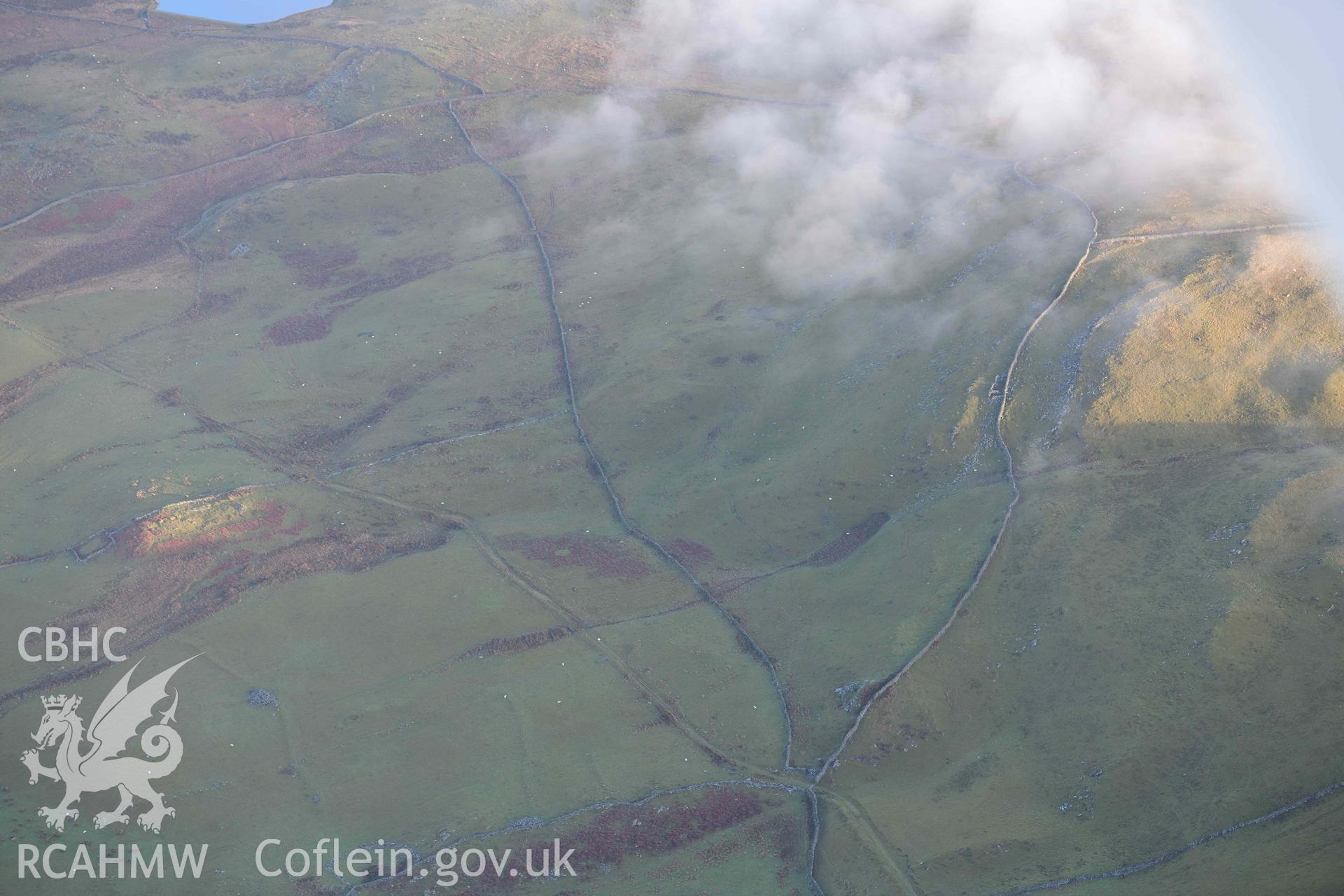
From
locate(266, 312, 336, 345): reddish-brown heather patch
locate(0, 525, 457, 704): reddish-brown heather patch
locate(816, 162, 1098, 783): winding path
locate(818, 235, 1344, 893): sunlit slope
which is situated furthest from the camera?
locate(266, 312, 336, 345): reddish-brown heather patch

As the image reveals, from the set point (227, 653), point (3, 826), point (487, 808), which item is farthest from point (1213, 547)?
point (3, 826)

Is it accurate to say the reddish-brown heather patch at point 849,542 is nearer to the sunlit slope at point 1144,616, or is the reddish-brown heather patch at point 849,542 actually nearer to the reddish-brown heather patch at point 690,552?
the reddish-brown heather patch at point 690,552

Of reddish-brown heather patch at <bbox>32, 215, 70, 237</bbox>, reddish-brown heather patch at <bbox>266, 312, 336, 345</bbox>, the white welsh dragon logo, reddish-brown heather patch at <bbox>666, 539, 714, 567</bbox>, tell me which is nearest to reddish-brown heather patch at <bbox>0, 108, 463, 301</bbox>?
reddish-brown heather patch at <bbox>32, 215, 70, 237</bbox>

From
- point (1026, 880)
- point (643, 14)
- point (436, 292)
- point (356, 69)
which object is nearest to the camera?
point (1026, 880)

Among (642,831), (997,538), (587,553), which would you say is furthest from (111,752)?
(997,538)

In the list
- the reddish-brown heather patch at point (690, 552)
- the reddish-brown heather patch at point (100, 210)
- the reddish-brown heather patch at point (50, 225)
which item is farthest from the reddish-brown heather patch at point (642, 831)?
the reddish-brown heather patch at point (50, 225)

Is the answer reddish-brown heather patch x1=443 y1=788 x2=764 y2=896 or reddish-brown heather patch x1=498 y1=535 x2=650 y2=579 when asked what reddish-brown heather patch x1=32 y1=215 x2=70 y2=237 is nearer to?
reddish-brown heather patch x1=498 y1=535 x2=650 y2=579

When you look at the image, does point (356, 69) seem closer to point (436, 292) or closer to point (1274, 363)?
point (436, 292)
